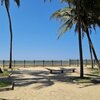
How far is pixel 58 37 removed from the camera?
41750mm

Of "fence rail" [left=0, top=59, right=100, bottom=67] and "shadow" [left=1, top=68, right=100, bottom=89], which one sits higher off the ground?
"fence rail" [left=0, top=59, right=100, bottom=67]

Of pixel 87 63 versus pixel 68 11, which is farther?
pixel 87 63

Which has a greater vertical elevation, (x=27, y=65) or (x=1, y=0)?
(x=1, y=0)

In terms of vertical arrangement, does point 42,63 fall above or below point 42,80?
above

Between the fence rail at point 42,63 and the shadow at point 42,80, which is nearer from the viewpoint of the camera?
the shadow at point 42,80

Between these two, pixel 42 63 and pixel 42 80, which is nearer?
pixel 42 80

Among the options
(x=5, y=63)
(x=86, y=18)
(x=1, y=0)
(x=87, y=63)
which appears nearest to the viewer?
(x=86, y=18)

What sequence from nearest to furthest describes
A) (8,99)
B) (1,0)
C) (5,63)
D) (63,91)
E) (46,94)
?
(8,99) < (46,94) < (63,91) < (1,0) < (5,63)

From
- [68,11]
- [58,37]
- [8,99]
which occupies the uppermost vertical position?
[68,11]

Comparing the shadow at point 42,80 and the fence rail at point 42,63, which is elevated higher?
the fence rail at point 42,63

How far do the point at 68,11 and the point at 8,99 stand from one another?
24.2m

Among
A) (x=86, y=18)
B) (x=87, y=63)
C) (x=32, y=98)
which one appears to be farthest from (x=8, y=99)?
(x=87, y=63)

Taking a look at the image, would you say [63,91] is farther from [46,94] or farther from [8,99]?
[8,99]

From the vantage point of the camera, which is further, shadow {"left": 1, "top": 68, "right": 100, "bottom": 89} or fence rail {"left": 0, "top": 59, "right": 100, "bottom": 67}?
fence rail {"left": 0, "top": 59, "right": 100, "bottom": 67}
